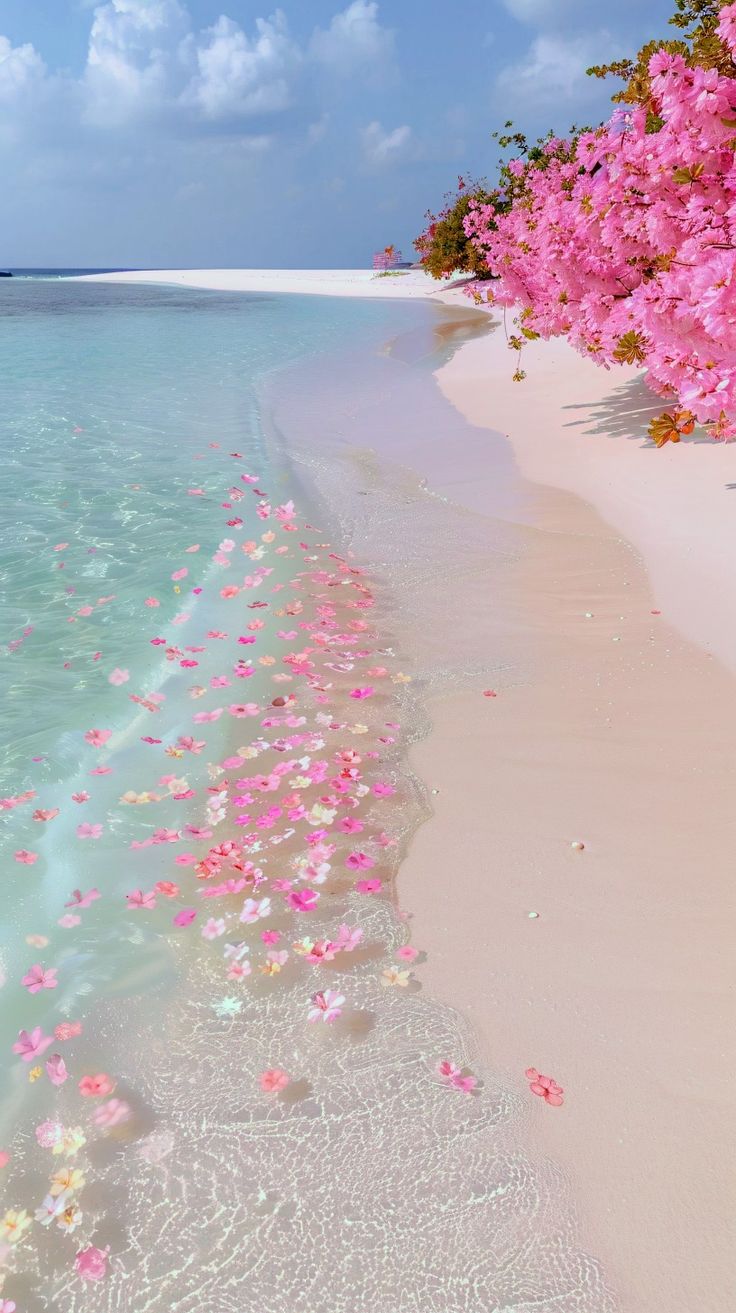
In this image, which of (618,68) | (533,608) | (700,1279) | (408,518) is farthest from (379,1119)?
(618,68)

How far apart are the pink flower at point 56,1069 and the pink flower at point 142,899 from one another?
0.78m

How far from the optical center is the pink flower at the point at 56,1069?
2.90 metres

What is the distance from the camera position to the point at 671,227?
601 cm

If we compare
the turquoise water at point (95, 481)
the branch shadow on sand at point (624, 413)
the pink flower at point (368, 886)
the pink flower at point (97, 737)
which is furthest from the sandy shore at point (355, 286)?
the pink flower at point (368, 886)

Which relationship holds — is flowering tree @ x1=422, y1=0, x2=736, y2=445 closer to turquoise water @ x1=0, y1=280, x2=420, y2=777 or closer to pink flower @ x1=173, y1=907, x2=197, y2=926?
pink flower @ x1=173, y1=907, x2=197, y2=926

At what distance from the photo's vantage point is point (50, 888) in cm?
387

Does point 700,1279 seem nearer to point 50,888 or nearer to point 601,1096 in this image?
point 601,1096

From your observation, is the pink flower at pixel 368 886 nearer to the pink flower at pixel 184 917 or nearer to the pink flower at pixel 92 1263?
the pink flower at pixel 184 917

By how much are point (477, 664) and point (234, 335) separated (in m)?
27.8

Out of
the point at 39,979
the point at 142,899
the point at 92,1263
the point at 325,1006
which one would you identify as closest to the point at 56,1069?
the point at 39,979

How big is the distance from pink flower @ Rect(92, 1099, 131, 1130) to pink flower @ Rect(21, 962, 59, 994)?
690 mm

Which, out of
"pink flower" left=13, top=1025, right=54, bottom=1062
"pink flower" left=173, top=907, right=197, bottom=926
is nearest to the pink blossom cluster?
"pink flower" left=173, top=907, right=197, bottom=926

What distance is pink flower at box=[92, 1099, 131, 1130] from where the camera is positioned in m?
2.71

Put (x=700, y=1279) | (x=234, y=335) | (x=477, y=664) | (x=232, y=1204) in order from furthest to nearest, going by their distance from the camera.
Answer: (x=234, y=335) < (x=477, y=664) < (x=232, y=1204) < (x=700, y=1279)
